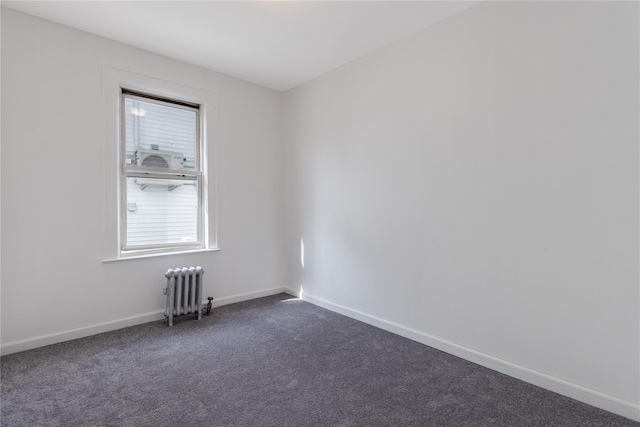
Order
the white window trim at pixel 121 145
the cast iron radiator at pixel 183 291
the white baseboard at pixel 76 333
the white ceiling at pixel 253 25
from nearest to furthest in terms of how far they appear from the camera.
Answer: the white ceiling at pixel 253 25, the white baseboard at pixel 76 333, the white window trim at pixel 121 145, the cast iron radiator at pixel 183 291

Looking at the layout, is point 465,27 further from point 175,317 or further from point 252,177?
point 175,317

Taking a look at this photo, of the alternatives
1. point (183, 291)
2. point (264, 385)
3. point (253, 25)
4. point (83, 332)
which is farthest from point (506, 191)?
point (83, 332)

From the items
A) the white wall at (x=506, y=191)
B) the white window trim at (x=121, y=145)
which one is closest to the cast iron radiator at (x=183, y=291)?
the white window trim at (x=121, y=145)

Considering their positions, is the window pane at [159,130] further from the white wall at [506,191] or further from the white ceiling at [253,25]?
the white wall at [506,191]

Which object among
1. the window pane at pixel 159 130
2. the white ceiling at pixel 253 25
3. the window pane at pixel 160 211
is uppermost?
the white ceiling at pixel 253 25

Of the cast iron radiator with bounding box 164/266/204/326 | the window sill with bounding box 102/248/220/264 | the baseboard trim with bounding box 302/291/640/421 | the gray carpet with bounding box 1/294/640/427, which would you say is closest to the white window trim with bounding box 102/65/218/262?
the window sill with bounding box 102/248/220/264

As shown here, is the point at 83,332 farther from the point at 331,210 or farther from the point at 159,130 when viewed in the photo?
the point at 331,210

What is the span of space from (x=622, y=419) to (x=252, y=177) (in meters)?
3.88

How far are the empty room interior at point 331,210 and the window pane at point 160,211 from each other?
2 centimetres

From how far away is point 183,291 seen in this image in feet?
11.3

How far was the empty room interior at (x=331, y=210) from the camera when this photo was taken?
6.46 ft

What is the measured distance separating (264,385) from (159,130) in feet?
9.46

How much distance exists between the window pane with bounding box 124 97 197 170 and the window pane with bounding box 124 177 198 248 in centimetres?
24

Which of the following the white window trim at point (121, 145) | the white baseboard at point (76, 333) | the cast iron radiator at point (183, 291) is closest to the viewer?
Answer: the white baseboard at point (76, 333)
